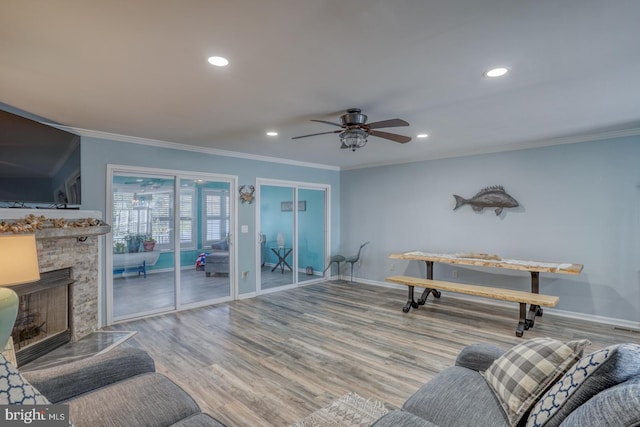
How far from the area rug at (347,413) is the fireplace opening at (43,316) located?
9.22 feet

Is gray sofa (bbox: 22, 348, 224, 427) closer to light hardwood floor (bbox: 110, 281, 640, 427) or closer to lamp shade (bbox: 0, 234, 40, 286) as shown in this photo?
lamp shade (bbox: 0, 234, 40, 286)

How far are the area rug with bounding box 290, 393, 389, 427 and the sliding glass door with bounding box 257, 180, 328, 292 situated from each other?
3546mm

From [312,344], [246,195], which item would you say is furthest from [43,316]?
[246,195]

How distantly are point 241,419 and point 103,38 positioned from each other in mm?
2616

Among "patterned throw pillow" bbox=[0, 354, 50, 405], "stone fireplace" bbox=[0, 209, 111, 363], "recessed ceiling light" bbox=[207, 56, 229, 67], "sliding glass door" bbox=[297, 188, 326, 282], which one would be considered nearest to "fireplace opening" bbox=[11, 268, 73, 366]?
"stone fireplace" bbox=[0, 209, 111, 363]

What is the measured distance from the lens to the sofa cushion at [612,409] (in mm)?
872

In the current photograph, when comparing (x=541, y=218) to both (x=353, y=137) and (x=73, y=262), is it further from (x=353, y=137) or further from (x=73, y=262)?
(x=73, y=262)

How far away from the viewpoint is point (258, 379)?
9.21 feet

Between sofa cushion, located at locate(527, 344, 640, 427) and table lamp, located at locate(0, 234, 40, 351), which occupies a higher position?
table lamp, located at locate(0, 234, 40, 351)

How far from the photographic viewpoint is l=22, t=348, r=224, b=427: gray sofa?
1.47 m

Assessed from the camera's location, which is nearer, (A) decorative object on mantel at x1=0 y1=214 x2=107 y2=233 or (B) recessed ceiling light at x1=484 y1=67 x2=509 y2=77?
(B) recessed ceiling light at x1=484 y1=67 x2=509 y2=77

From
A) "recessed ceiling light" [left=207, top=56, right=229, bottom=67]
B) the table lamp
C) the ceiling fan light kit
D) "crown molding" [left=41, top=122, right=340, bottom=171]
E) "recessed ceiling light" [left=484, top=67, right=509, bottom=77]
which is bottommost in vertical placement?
the table lamp

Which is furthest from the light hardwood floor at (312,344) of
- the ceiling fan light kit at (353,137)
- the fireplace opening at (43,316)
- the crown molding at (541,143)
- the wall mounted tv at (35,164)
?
the crown molding at (541,143)

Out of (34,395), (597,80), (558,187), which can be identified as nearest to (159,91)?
(34,395)
